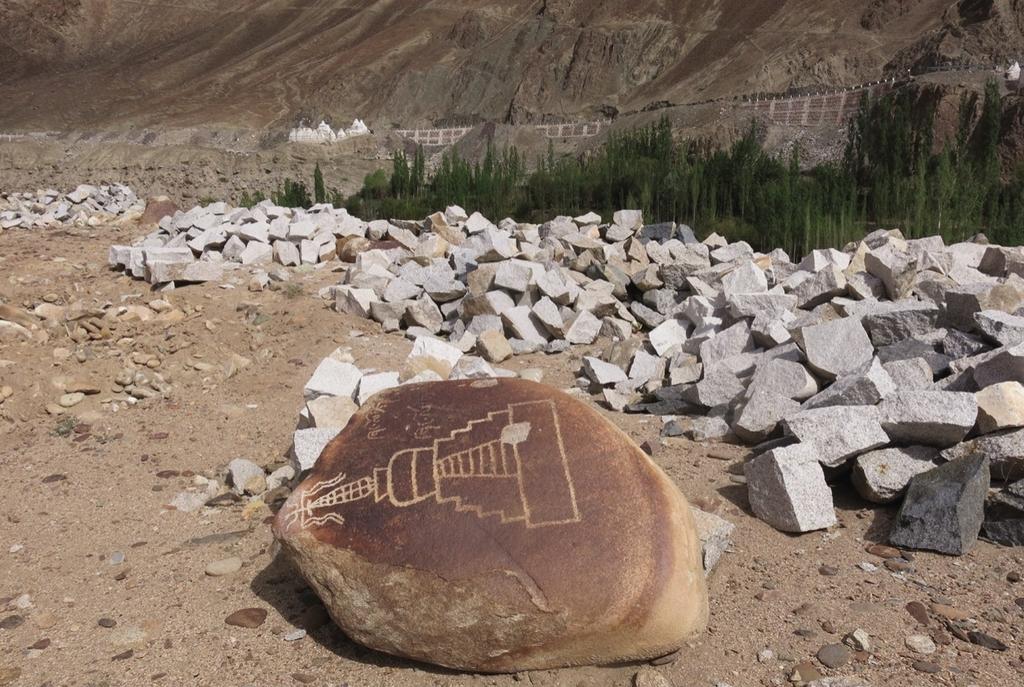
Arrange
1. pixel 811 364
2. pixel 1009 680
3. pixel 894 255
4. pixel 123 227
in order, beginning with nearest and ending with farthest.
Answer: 1. pixel 1009 680
2. pixel 811 364
3. pixel 894 255
4. pixel 123 227

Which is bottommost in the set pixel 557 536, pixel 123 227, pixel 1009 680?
pixel 123 227

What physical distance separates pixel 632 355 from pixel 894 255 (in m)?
1.67

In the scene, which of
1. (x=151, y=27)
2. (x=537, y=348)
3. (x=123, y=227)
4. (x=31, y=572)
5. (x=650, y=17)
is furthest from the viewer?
(x=151, y=27)

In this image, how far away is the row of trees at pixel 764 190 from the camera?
739 cm

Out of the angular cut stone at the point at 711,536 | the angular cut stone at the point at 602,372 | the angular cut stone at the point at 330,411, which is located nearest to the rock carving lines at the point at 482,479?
the angular cut stone at the point at 711,536

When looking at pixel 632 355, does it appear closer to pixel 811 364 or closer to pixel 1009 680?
pixel 811 364

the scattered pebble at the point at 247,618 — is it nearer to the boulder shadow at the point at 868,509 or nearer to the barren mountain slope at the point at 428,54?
the boulder shadow at the point at 868,509

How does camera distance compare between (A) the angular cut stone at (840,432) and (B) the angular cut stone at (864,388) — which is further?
(B) the angular cut stone at (864,388)

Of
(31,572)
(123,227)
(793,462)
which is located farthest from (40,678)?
(123,227)

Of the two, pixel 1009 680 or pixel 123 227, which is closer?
pixel 1009 680

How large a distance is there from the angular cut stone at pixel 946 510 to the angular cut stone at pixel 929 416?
165 mm

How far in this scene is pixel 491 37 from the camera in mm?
43719

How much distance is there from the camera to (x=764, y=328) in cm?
461

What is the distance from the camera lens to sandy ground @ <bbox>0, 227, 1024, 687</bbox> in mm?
2330
